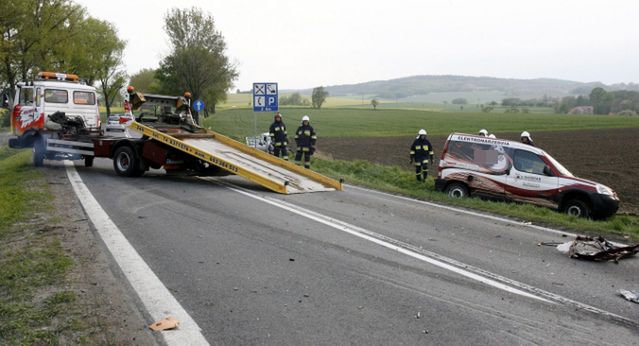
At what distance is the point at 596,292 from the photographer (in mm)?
5285

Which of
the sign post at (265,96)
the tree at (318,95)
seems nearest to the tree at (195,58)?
the sign post at (265,96)

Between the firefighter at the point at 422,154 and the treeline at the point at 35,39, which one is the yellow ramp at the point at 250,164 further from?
the treeline at the point at 35,39

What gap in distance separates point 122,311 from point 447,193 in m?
10.4

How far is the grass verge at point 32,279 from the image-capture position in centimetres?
395

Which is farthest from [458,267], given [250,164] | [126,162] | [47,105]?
[47,105]

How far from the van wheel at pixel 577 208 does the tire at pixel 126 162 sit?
31.5ft

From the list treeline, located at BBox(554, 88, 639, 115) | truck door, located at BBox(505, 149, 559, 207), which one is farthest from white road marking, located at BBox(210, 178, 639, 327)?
treeline, located at BBox(554, 88, 639, 115)

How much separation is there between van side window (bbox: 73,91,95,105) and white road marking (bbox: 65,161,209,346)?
10.3 meters

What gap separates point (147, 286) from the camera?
503 cm

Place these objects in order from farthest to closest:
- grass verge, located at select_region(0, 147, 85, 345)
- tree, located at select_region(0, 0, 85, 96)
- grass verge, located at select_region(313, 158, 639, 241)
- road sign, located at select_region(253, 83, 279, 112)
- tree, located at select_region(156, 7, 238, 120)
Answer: tree, located at select_region(156, 7, 238, 120), tree, located at select_region(0, 0, 85, 96), road sign, located at select_region(253, 83, 279, 112), grass verge, located at select_region(313, 158, 639, 241), grass verge, located at select_region(0, 147, 85, 345)

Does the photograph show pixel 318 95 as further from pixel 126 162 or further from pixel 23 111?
pixel 126 162

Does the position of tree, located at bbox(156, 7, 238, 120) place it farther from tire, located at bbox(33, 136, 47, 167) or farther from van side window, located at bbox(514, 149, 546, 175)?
van side window, located at bbox(514, 149, 546, 175)

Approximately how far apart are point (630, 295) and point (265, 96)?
15394mm

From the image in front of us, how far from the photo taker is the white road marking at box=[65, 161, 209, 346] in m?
3.98
